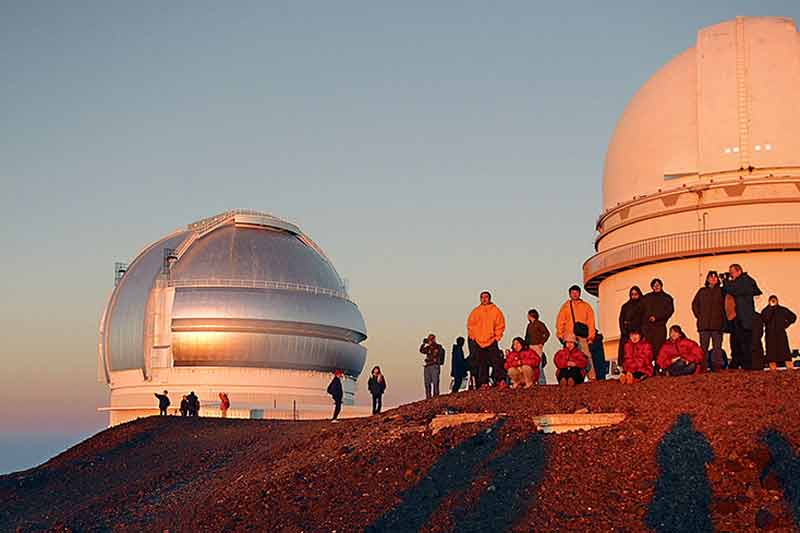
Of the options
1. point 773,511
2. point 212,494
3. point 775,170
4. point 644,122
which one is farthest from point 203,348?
point 773,511

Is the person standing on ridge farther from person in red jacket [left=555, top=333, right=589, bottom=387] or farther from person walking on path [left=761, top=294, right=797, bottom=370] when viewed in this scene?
person walking on path [left=761, top=294, right=797, bottom=370]

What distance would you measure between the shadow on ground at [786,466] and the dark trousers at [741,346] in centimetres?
542

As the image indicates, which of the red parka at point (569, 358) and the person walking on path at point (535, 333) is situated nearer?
→ the red parka at point (569, 358)

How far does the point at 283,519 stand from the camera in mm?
12773

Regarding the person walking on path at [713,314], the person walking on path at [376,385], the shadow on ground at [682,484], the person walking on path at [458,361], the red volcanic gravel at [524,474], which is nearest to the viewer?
the shadow on ground at [682,484]

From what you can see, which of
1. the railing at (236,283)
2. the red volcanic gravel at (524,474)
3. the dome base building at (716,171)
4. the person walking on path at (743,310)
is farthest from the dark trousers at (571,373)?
the railing at (236,283)

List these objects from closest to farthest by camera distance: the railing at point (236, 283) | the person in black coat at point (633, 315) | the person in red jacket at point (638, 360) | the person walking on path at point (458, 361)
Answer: the person in red jacket at point (638, 360), the person in black coat at point (633, 315), the person walking on path at point (458, 361), the railing at point (236, 283)

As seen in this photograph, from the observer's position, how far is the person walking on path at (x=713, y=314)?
1780cm

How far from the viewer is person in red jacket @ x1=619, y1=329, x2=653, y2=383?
677 inches

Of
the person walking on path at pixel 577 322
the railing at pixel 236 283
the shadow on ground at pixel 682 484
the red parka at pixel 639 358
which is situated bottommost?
the shadow on ground at pixel 682 484

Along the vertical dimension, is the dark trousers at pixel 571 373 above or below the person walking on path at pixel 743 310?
below

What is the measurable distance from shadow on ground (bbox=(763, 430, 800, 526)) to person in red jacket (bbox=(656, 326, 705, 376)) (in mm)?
4593

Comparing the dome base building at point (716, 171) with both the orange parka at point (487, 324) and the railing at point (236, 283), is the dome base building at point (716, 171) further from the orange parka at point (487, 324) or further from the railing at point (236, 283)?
the railing at point (236, 283)

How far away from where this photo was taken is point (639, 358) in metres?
17.2
